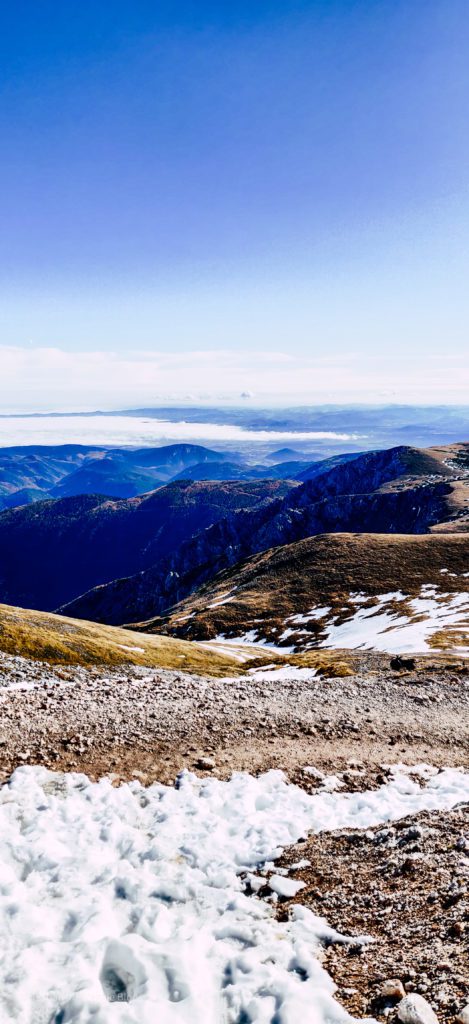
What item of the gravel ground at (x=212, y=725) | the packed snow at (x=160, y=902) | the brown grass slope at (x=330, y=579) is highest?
the packed snow at (x=160, y=902)

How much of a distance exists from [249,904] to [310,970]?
226 centimetres

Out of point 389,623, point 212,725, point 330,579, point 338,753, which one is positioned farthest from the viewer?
point 330,579

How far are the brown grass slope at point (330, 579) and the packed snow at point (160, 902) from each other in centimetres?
7940

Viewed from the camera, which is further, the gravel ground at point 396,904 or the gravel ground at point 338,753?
the gravel ground at point 338,753

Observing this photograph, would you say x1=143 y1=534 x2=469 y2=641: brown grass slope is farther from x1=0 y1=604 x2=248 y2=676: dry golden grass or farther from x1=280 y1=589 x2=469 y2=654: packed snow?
x1=0 y1=604 x2=248 y2=676: dry golden grass

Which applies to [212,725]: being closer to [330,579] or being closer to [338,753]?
[338,753]

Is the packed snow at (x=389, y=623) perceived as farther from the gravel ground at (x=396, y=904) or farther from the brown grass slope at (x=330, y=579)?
the gravel ground at (x=396, y=904)

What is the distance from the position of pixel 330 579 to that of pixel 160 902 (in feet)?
361

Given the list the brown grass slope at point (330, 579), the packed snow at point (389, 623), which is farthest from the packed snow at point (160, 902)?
the brown grass slope at point (330, 579)

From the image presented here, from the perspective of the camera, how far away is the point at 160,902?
1050cm

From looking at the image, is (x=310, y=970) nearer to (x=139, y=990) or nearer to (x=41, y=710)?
(x=139, y=990)

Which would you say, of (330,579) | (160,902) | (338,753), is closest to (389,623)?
(330,579)

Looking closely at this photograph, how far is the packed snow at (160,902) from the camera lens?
7.88 meters

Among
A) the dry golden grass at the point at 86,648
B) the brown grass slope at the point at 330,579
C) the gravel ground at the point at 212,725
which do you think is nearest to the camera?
the gravel ground at the point at 212,725
